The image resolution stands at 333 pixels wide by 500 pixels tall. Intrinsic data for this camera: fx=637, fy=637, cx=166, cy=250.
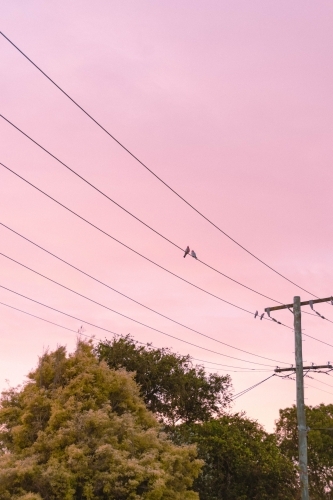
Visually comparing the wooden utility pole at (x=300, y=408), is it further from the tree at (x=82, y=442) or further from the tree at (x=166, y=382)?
the tree at (x=166, y=382)

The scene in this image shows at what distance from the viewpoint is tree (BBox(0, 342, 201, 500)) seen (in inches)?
1062

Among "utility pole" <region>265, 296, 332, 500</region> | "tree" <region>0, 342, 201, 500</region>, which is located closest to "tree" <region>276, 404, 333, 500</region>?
"utility pole" <region>265, 296, 332, 500</region>

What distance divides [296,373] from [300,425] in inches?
97.5

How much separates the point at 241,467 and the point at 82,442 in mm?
15699

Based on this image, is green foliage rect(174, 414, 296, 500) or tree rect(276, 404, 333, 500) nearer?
green foliage rect(174, 414, 296, 500)

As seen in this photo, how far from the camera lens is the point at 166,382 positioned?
5572 cm

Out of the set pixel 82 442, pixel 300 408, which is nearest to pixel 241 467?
pixel 300 408

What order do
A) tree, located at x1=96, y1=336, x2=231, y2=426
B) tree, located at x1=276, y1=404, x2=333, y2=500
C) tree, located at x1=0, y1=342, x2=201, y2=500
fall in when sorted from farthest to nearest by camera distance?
tree, located at x1=276, y1=404, x2=333, y2=500, tree, located at x1=96, y1=336, x2=231, y2=426, tree, located at x1=0, y1=342, x2=201, y2=500

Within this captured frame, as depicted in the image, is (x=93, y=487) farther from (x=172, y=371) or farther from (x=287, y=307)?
(x=172, y=371)

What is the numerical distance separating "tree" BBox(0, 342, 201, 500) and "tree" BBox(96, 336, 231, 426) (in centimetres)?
2135

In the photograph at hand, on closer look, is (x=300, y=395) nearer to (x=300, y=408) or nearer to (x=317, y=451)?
(x=300, y=408)

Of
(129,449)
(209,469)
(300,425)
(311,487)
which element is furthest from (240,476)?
(311,487)

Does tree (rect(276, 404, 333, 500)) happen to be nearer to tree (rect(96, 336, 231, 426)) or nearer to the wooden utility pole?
tree (rect(96, 336, 231, 426))

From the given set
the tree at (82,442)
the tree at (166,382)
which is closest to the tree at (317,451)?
the tree at (166,382)
